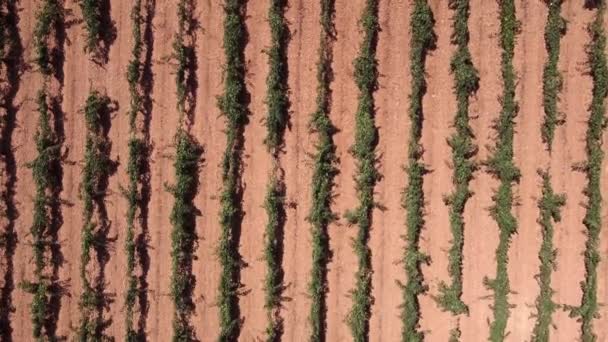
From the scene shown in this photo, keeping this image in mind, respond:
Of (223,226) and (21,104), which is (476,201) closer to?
(223,226)

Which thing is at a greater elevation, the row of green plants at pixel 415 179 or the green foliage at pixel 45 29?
the green foliage at pixel 45 29

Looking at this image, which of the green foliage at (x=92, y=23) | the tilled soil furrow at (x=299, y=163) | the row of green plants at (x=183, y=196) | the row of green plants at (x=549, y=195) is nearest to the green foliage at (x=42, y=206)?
the green foliage at (x=92, y=23)

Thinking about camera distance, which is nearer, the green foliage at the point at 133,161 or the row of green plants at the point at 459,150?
the row of green plants at the point at 459,150

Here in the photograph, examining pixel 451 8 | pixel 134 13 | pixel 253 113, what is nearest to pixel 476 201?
pixel 451 8

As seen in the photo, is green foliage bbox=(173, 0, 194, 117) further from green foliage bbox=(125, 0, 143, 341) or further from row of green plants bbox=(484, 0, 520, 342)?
row of green plants bbox=(484, 0, 520, 342)

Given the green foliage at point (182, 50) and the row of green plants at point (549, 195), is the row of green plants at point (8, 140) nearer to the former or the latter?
the green foliage at point (182, 50)

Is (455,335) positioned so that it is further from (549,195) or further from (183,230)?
(183,230)

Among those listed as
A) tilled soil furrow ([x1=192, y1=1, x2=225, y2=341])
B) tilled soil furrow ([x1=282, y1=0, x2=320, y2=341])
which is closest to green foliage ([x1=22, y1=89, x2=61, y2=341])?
tilled soil furrow ([x1=192, y1=1, x2=225, y2=341])
